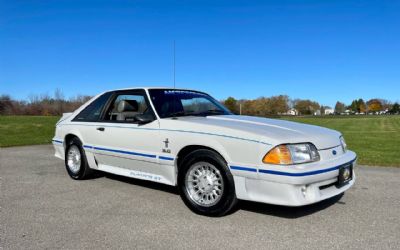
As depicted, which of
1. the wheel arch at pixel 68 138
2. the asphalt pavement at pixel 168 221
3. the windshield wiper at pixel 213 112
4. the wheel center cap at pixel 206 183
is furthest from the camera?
the wheel arch at pixel 68 138

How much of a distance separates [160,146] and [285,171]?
175 cm

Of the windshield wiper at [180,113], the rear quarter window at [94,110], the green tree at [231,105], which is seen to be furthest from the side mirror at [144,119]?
the green tree at [231,105]

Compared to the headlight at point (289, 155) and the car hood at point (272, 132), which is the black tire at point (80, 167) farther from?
the headlight at point (289, 155)

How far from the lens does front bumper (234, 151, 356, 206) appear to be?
3639 mm

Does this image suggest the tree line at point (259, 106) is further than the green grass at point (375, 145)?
Yes

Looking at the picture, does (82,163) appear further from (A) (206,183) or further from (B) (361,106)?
(B) (361,106)

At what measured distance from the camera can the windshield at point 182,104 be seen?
5055 mm

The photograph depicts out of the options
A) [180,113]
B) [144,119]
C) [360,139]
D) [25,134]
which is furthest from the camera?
[25,134]

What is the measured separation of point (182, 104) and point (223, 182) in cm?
165

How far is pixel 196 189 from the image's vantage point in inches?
172

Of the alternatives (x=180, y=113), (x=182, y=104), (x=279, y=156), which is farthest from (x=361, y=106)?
(x=279, y=156)

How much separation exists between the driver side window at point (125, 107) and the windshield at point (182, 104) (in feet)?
0.87

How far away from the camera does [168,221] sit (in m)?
3.99

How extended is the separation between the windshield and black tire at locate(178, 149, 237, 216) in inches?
34.7
